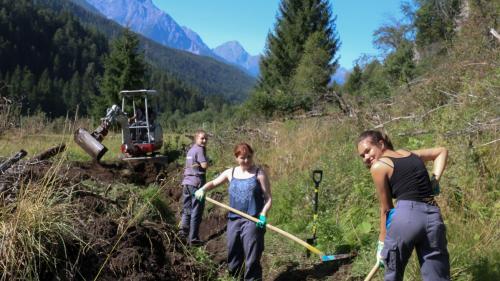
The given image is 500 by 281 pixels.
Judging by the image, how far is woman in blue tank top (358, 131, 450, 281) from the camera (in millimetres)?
3377

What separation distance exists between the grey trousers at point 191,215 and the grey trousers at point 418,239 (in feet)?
11.5

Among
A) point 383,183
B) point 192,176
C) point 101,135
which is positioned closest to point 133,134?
point 101,135

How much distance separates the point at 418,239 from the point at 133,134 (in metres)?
11.9

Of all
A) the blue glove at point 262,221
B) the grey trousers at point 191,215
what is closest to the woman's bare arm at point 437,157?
the blue glove at point 262,221

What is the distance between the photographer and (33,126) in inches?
265

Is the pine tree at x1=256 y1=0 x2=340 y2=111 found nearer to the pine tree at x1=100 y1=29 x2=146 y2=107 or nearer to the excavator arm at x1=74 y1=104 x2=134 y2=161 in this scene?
the pine tree at x1=100 y1=29 x2=146 y2=107

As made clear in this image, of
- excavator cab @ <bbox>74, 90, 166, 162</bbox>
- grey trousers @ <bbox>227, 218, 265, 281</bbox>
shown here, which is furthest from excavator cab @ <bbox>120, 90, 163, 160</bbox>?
grey trousers @ <bbox>227, 218, 265, 281</bbox>

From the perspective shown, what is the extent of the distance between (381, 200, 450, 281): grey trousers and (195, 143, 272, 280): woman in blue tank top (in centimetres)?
147

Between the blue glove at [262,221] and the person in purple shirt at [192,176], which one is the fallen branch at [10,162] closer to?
the person in purple shirt at [192,176]

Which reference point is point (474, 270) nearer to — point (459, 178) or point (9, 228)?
point (459, 178)

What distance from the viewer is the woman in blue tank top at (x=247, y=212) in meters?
4.75

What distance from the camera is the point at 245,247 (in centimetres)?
480

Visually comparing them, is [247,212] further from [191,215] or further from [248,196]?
[191,215]

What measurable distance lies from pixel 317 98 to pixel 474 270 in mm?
8693
